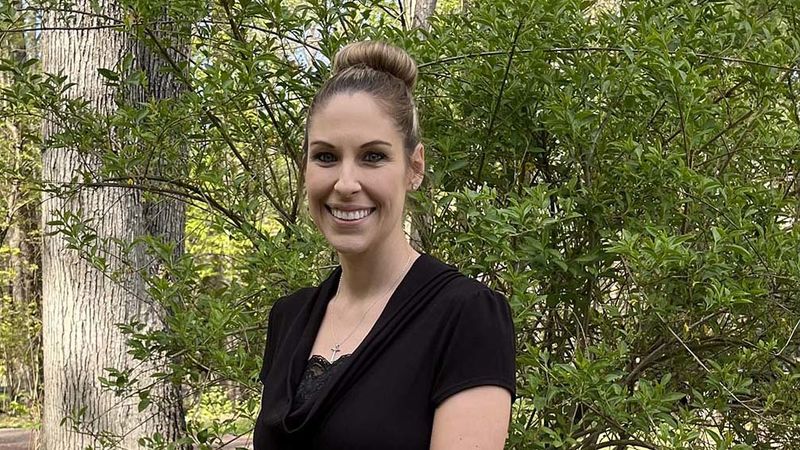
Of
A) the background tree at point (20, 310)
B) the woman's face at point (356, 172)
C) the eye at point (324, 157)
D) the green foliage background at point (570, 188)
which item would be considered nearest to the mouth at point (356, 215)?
the woman's face at point (356, 172)

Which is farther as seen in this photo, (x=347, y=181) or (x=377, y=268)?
(x=377, y=268)

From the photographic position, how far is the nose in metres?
1.93

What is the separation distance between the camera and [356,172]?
1.95 metres

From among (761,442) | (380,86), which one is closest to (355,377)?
(380,86)

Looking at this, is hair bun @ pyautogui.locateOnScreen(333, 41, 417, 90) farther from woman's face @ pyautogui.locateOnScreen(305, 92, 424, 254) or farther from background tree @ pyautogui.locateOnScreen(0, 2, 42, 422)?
background tree @ pyautogui.locateOnScreen(0, 2, 42, 422)

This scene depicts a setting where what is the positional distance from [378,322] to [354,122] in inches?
15.1

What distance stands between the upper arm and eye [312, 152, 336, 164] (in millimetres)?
530

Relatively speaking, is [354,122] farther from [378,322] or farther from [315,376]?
[315,376]

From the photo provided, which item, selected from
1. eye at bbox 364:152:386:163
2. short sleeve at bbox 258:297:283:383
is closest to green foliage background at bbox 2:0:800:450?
short sleeve at bbox 258:297:283:383

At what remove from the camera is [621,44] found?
2.67 m

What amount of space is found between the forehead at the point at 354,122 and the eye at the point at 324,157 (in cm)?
3

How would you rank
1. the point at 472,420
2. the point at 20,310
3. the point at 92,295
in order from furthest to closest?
the point at 20,310 < the point at 92,295 < the point at 472,420

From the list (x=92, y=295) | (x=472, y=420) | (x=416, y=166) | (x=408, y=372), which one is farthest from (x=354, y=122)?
(x=92, y=295)

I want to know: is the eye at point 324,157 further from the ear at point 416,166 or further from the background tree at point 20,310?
the background tree at point 20,310
